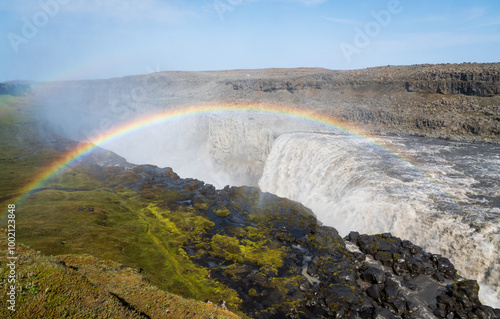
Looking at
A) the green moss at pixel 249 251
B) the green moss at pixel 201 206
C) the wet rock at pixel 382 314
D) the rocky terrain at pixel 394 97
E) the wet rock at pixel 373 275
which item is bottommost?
the green moss at pixel 249 251

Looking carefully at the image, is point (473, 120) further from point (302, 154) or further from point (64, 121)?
point (64, 121)

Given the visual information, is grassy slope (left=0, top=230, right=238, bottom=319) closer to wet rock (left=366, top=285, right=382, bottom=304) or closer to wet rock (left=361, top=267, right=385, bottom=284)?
wet rock (left=366, top=285, right=382, bottom=304)

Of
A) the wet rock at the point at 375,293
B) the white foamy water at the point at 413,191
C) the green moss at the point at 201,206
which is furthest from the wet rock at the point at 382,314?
the green moss at the point at 201,206

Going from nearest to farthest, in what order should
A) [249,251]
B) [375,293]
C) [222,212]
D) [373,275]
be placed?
[375,293] < [373,275] < [249,251] < [222,212]

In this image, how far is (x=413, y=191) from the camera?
80.3 feet

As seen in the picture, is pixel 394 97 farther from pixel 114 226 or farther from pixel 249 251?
pixel 114 226

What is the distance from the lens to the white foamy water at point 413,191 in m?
18.1

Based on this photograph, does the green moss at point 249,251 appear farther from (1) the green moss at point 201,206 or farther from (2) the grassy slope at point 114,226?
(1) the green moss at point 201,206

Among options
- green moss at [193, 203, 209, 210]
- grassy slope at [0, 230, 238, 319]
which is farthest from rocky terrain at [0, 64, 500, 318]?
green moss at [193, 203, 209, 210]

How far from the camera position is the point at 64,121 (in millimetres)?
112000

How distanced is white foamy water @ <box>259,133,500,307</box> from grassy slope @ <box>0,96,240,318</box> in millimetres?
13528

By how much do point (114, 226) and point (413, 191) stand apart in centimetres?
2838

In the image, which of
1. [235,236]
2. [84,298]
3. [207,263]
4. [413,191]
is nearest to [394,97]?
[413,191]

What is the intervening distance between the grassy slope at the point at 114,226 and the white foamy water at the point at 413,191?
13.5m
